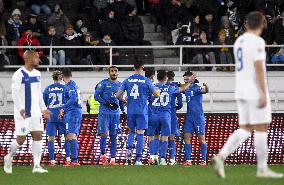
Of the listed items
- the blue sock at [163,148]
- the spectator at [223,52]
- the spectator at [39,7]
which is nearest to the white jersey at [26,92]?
the blue sock at [163,148]

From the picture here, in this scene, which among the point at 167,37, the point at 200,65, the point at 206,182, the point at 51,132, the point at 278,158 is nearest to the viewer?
the point at 206,182

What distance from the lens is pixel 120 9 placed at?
3077 cm

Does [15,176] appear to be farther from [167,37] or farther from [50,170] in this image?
[167,37]

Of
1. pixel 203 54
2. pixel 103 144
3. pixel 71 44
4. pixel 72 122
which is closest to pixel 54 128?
pixel 72 122

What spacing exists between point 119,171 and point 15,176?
7.24ft

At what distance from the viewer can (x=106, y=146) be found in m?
23.9

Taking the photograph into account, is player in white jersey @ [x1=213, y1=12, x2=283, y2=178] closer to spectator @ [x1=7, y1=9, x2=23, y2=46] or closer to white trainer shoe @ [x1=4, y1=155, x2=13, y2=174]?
white trainer shoe @ [x1=4, y1=155, x2=13, y2=174]

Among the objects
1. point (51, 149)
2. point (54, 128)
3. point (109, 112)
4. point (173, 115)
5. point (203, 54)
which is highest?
point (203, 54)

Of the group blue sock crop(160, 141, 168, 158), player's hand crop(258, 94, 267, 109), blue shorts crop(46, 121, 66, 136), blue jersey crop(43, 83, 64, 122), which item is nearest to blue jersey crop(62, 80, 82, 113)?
blue jersey crop(43, 83, 64, 122)

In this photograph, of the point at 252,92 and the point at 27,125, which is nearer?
the point at 252,92

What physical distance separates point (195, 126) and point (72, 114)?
2.83m

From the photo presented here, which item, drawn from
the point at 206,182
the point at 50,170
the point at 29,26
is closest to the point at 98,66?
the point at 29,26

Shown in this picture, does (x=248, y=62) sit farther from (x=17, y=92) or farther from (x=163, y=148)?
(x=163, y=148)

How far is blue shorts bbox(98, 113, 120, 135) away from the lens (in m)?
22.8
